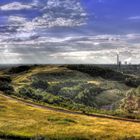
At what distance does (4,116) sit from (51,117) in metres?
11.4

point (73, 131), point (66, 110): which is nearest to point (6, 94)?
point (66, 110)

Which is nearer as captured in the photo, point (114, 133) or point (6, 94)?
point (114, 133)

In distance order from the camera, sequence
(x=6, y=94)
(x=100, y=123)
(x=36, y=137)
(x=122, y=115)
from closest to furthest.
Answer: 1. (x=36, y=137)
2. (x=100, y=123)
3. (x=122, y=115)
4. (x=6, y=94)

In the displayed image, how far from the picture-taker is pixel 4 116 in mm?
93312

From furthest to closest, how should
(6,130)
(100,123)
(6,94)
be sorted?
(6,94) → (100,123) → (6,130)

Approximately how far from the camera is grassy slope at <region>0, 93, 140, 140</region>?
7331 cm

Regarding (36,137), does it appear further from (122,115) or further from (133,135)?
(122,115)

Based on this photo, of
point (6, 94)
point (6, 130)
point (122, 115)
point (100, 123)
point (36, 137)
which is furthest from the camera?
point (6, 94)

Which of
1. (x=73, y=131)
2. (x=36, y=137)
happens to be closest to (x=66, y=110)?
(x=73, y=131)

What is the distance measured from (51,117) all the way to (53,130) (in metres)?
17.1

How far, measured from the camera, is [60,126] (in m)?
82.1

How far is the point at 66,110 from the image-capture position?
113938mm

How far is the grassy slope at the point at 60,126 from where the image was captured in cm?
7331

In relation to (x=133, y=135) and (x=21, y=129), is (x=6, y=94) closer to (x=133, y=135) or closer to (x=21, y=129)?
(x=21, y=129)
